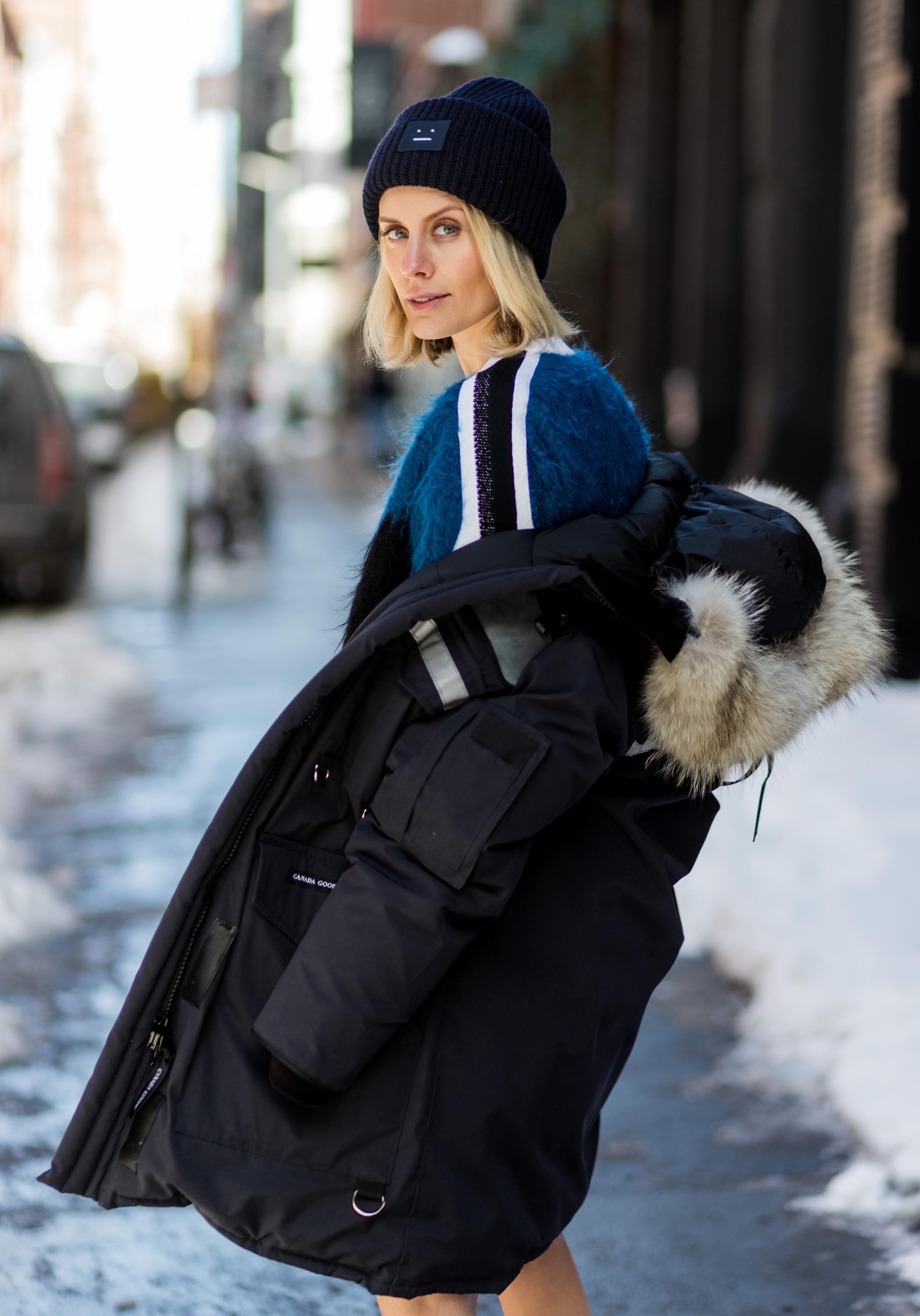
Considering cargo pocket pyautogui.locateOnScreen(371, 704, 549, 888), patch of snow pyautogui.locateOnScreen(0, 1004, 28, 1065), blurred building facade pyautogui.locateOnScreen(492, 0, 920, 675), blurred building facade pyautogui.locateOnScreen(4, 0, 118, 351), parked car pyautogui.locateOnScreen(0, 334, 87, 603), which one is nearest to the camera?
cargo pocket pyautogui.locateOnScreen(371, 704, 549, 888)

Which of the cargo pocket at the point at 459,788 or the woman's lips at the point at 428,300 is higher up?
the woman's lips at the point at 428,300

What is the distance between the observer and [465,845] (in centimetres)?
191

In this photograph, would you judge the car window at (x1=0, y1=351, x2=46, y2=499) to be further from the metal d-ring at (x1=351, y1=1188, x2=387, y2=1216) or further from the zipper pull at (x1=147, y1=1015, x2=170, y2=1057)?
the metal d-ring at (x1=351, y1=1188, x2=387, y2=1216)

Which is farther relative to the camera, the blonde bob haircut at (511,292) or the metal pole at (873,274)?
the metal pole at (873,274)

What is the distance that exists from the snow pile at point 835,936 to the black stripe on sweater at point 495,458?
0.68 meters

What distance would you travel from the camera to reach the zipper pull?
2.09 m

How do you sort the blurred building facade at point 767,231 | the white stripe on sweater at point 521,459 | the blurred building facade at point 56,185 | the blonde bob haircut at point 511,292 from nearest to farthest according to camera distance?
the white stripe on sweater at point 521,459 < the blonde bob haircut at point 511,292 < the blurred building facade at point 767,231 < the blurred building facade at point 56,185

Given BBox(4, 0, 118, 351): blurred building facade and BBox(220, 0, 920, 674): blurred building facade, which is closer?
BBox(220, 0, 920, 674): blurred building facade

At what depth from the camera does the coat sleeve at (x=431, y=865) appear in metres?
1.91

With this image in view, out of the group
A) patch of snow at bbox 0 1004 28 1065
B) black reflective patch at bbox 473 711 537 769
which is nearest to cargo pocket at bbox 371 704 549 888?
black reflective patch at bbox 473 711 537 769

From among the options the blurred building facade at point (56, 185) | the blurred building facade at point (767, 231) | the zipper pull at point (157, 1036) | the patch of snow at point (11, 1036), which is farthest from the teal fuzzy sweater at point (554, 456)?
the blurred building facade at point (56, 185)

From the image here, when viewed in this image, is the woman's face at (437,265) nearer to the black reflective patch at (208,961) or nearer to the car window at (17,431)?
the black reflective patch at (208,961)

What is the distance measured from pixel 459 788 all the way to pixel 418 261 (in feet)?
2.51

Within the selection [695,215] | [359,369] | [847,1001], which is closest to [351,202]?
[359,369]
